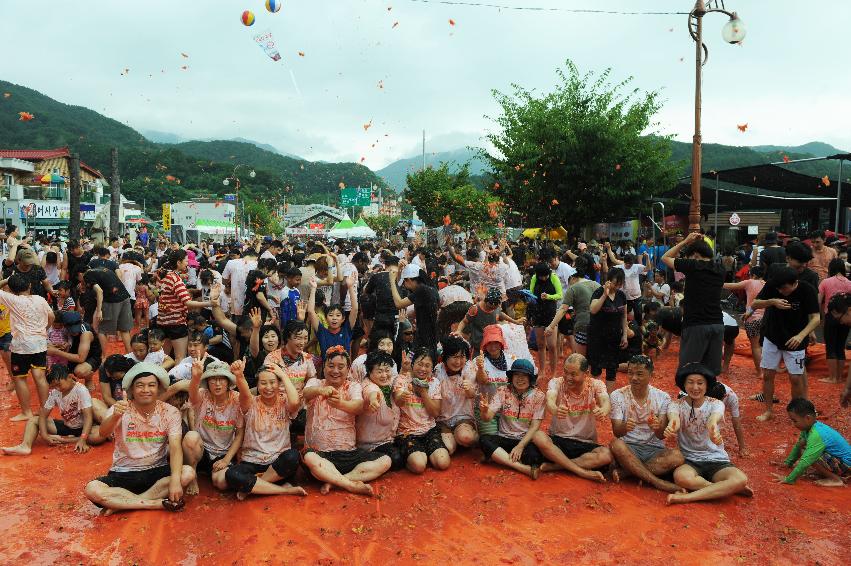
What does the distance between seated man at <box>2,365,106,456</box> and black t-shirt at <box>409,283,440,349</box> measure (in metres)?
3.39

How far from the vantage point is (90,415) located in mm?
5734

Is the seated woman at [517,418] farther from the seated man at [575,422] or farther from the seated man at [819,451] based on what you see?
the seated man at [819,451]

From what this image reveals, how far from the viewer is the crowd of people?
4.54 metres

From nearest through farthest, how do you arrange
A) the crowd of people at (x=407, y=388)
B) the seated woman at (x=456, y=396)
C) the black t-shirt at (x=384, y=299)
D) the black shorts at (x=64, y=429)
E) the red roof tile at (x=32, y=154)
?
the crowd of people at (x=407, y=388) < the seated woman at (x=456, y=396) < the black shorts at (x=64, y=429) < the black t-shirt at (x=384, y=299) < the red roof tile at (x=32, y=154)

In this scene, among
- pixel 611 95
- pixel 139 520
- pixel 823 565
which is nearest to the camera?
pixel 823 565

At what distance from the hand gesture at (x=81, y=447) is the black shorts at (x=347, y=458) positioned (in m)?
2.42

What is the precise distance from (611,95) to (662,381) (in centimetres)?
1371

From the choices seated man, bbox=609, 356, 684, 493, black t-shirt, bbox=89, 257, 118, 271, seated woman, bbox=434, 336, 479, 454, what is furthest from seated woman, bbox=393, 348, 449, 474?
black t-shirt, bbox=89, 257, 118, 271

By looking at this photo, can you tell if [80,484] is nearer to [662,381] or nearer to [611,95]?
[662,381]

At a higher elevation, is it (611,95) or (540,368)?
(611,95)

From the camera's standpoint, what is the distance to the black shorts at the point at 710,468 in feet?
14.7

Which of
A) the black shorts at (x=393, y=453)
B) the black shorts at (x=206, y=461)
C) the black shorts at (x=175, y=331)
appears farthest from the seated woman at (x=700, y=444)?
the black shorts at (x=175, y=331)

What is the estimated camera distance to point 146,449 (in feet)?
14.5

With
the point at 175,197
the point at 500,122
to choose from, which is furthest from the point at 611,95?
the point at 175,197
